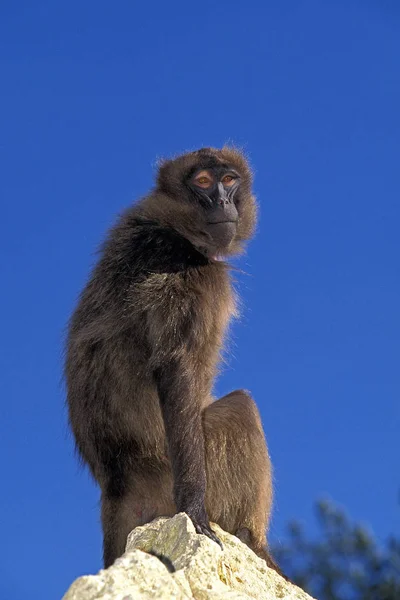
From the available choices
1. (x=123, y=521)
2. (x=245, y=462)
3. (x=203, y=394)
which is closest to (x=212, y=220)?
(x=203, y=394)

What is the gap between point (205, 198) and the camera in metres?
8.66

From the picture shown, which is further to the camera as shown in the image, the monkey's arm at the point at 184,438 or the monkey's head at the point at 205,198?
the monkey's head at the point at 205,198

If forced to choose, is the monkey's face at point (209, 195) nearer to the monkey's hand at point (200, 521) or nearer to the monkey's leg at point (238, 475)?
the monkey's leg at point (238, 475)

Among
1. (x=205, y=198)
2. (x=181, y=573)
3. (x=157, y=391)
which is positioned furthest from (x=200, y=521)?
(x=205, y=198)

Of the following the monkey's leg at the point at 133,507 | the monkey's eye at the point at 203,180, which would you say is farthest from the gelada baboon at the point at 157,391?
the monkey's eye at the point at 203,180

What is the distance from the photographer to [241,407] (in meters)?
8.19

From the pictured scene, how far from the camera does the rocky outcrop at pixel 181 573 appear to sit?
475cm

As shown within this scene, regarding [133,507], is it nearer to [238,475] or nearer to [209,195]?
[238,475]

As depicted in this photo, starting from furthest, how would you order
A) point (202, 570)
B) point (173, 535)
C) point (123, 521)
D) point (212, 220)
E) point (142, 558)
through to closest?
point (212, 220)
point (123, 521)
point (173, 535)
point (202, 570)
point (142, 558)

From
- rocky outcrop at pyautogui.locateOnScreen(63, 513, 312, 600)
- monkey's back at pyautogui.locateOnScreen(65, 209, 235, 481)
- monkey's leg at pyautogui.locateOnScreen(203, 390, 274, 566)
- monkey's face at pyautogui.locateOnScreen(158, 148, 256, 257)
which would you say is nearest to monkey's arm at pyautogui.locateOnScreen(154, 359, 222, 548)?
monkey's back at pyautogui.locateOnScreen(65, 209, 235, 481)

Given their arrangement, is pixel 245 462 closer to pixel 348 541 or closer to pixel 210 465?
pixel 210 465

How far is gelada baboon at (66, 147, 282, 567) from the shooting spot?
781 centimetres

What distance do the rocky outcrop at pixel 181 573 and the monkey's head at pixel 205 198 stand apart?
8.41 ft

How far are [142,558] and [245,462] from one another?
3.13 m
